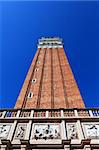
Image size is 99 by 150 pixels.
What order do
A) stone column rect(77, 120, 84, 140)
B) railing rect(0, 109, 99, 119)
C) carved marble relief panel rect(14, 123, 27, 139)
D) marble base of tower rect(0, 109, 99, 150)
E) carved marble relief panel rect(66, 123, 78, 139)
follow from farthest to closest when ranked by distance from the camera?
railing rect(0, 109, 99, 119)
carved marble relief panel rect(14, 123, 27, 139)
carved marble relief panel rect(66, 123, 78, 139)
stone column rect(77, 120, 84, 140)
marble base of tower rect(0, 109, 99, 150)

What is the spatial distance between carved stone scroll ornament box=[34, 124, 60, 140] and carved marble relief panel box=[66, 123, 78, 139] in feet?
1.31

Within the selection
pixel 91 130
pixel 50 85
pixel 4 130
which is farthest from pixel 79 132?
pixel 50 85

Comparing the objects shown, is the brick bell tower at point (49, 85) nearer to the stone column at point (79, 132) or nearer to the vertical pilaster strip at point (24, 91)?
the vertical pilaster strip at point (24, 91)

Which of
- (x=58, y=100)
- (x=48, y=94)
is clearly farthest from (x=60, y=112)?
(x=48, y=94)

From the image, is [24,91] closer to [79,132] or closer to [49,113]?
[49,113]

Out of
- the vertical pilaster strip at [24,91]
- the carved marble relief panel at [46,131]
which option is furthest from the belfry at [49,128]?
the vertical pilaster strip at [24,91]

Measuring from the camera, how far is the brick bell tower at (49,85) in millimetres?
19539

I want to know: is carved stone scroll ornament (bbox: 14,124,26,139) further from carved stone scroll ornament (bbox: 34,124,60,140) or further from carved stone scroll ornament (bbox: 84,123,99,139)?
carved stone scroll ornament (bbox: 84,123,99,139)

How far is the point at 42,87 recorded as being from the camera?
23.2 m

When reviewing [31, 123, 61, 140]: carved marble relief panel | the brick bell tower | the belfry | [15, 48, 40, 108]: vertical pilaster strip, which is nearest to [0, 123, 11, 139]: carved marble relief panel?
the belfry

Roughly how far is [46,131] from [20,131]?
1049 mm

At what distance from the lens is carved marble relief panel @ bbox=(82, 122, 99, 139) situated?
33.2 feet

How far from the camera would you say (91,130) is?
10.4 metres

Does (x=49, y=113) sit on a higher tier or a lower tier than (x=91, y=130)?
higher
